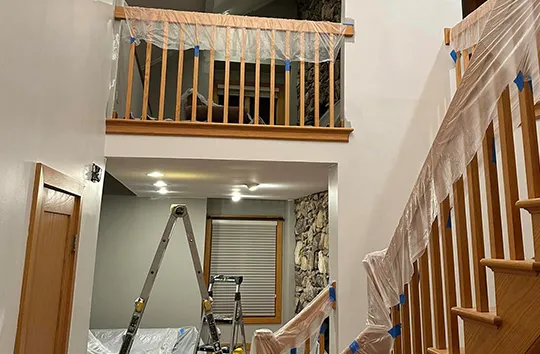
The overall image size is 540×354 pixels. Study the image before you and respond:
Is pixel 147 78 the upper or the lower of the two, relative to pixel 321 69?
lower

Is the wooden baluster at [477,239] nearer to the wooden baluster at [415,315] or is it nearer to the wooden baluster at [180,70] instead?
the wooden baluster at [415,315]

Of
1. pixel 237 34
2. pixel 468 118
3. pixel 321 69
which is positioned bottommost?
pixel 468 118

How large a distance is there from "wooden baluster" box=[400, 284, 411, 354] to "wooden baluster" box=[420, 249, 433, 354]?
203 millimetres

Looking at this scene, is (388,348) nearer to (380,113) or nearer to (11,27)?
(380,113)

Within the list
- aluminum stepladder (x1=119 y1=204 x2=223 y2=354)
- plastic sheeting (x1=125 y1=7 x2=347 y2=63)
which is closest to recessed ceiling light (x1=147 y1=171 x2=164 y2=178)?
aluminum stepladder (x1=119 y1=204 x2=223 y2=354)

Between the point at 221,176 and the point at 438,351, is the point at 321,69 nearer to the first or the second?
the point at 221,176

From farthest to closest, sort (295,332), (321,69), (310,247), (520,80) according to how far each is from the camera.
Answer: (321,69) → (310,247) → (295,332) → (520,80)

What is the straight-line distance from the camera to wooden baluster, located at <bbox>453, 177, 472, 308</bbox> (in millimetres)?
1393

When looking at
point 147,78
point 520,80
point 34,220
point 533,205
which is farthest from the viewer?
point 147,78

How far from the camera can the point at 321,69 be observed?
5.95 m

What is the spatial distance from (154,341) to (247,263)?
1874 millimetres

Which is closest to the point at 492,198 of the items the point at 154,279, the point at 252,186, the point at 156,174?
the point at 154,279

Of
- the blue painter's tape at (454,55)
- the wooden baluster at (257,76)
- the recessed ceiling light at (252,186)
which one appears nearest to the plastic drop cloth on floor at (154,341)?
the recessed ceiling light at (252,186)

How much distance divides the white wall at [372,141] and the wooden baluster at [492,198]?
5.81ft
